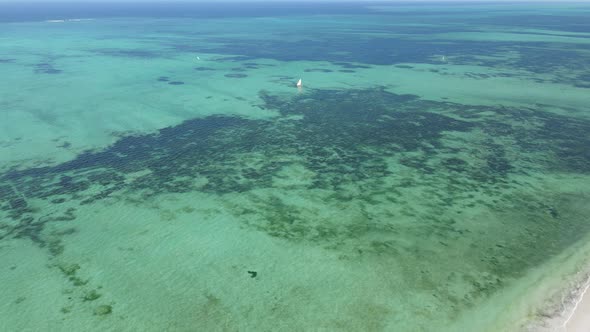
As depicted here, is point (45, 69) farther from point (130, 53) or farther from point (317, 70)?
point (317, 70)

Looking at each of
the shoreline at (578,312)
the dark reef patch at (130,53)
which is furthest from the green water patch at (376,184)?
the dark reef patch at (130,53)

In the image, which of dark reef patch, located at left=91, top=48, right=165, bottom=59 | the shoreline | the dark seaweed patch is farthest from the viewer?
dark reef patch, located at left=91, top=48, right=165, bottom=59

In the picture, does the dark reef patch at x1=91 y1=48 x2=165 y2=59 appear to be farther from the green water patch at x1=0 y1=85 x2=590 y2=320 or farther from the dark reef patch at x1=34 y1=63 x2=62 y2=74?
the green water patch at x1=0 y1=85 x2=590 y2=320

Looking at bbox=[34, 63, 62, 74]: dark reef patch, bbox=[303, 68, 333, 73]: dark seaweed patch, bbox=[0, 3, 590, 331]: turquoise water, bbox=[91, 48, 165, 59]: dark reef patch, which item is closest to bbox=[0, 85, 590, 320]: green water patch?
bbox=[0, 3, 590, 331]: turquoise water

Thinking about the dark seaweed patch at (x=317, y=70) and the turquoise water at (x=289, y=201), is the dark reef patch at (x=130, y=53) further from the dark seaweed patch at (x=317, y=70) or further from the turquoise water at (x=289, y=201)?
the dark seaweed patch at (x=317, y=70)

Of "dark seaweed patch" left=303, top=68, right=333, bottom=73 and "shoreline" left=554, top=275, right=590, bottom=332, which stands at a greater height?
"dark seaweed patch" left=303, top=68, right=333, bottom=73

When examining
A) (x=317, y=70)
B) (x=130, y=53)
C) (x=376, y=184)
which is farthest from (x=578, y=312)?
(x=130, y=53)
